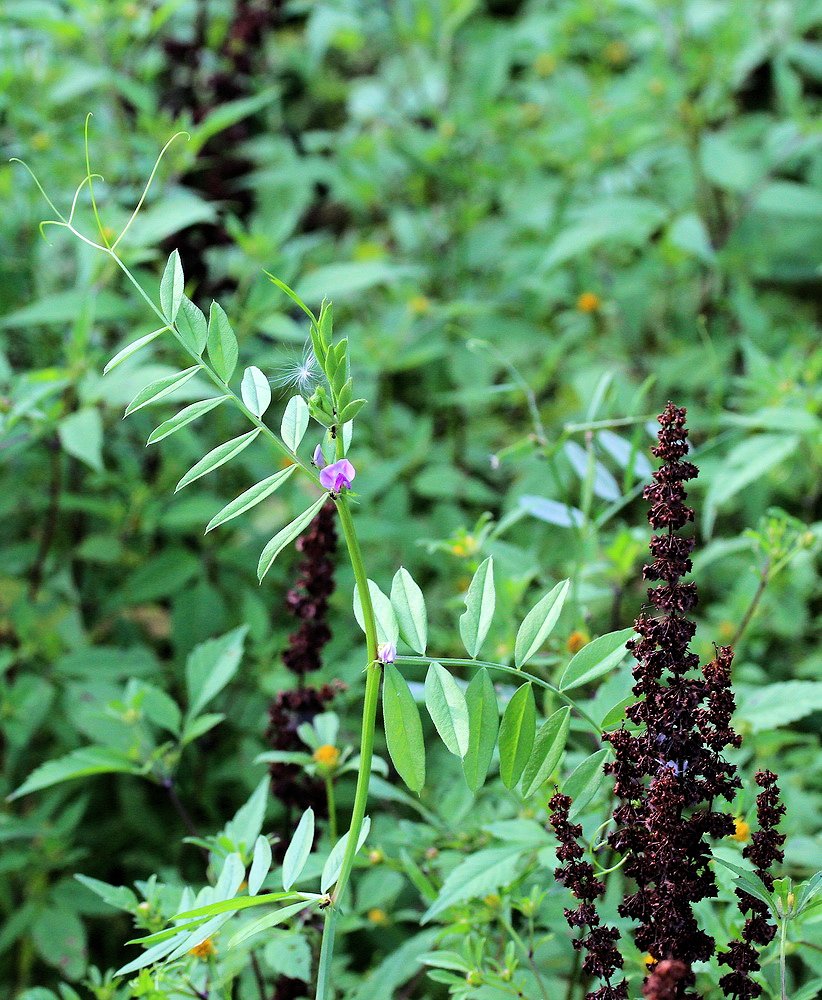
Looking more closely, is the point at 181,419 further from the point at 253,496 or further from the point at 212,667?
the point at 212,667

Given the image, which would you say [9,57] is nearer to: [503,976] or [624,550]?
[624,550]

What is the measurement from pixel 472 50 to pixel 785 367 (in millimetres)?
1889

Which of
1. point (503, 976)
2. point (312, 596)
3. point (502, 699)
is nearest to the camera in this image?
point (503, 976)

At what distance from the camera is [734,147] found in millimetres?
2496

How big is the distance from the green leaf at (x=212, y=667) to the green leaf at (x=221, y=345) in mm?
533

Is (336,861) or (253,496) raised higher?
(253,496)

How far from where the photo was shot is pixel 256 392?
0.90 metres

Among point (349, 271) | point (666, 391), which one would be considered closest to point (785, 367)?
point (666, 391)

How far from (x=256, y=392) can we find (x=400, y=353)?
1467mm

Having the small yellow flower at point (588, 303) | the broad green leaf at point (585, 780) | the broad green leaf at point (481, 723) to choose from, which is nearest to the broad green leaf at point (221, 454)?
the broad green leaf at point (481, 723)

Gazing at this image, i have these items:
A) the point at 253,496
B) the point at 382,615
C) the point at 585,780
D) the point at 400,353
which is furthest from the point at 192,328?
the point at 400,353

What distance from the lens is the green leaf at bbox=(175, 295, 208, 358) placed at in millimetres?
887

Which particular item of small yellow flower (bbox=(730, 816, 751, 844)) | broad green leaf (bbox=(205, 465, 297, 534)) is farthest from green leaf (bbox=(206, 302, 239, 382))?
small yellow flower (bbox=(730, 816, 751, 844))

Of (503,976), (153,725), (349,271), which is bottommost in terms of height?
(153,725)
